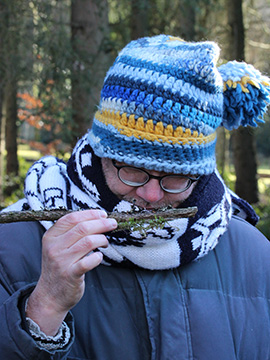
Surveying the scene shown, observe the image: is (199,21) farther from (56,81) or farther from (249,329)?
(249,329)

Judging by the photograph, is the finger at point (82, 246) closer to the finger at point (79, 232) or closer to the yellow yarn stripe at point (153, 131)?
the finger at point (79, 232)

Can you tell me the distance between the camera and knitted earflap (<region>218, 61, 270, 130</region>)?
218 cm

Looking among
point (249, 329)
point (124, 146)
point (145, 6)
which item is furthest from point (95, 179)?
point (145, 6)

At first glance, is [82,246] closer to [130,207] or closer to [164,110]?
[130,207]

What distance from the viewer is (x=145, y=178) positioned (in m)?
2.00

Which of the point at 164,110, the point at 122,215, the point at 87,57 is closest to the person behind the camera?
the point at 122,215

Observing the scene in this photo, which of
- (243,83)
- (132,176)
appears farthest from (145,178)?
(243,83)

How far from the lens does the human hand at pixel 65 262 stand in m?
1.56

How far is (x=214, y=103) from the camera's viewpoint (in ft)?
6.69

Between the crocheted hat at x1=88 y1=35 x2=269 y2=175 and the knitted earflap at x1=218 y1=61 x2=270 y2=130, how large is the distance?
13 cm

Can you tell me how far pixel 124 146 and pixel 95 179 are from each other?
0.79 ft

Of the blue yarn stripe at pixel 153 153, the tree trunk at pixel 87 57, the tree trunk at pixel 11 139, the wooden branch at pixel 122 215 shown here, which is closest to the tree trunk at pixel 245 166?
the tree trunk at pixel 87 57

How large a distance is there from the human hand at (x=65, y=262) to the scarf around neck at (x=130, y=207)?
0.37 m

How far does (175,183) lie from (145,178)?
0.15 meters
